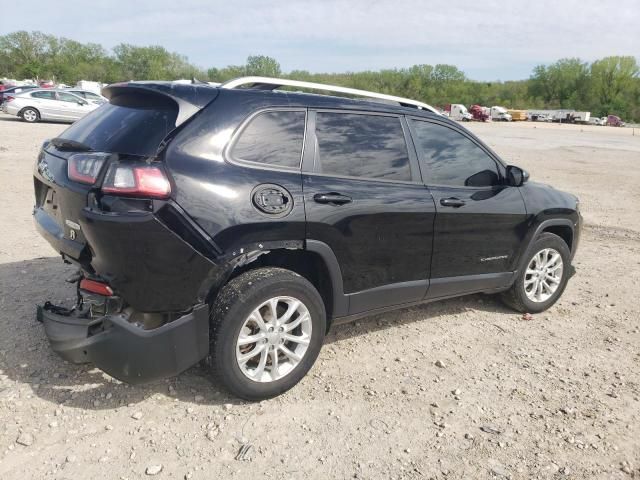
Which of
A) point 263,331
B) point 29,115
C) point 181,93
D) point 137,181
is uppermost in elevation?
point 181,93

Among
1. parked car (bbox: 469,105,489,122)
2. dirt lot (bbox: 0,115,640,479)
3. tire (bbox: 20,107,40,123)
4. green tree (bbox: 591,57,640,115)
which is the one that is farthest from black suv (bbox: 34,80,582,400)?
green tree (bbox: 591,57,640,115)

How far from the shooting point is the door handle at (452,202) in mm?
3822

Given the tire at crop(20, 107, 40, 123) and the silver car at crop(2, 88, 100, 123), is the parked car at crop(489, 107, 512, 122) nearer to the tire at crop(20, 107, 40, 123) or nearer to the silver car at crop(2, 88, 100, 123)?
the silver car at crop(2, 88, 100, 123)

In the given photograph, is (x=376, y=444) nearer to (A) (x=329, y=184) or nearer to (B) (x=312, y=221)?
(B) (x=312, y=221)

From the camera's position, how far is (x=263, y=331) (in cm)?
312

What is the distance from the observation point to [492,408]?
10.7ft

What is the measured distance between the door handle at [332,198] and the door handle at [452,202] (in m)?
0.87

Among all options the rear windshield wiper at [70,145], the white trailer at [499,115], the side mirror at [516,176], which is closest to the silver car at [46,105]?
the rear windshield wiper at [70,145]

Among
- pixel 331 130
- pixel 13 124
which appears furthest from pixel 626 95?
pixel 331 130

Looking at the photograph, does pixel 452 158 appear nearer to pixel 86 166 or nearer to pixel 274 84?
pixel 274 84

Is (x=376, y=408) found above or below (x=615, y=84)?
below

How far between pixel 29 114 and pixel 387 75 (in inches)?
4521

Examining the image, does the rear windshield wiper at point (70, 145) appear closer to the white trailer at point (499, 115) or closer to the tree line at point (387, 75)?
the white trailer at point (499, 115)

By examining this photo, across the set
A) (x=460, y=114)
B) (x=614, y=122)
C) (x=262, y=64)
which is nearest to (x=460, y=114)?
(x=460, y=114)
